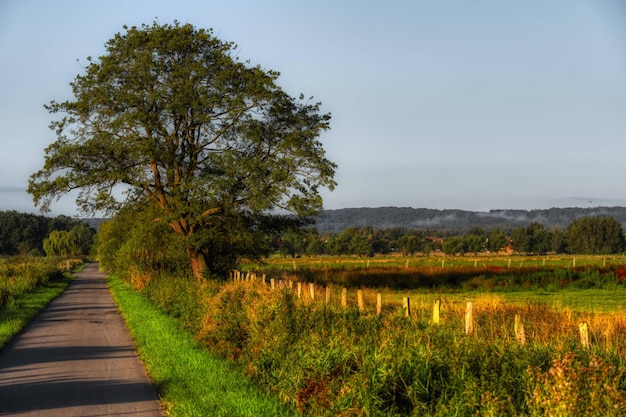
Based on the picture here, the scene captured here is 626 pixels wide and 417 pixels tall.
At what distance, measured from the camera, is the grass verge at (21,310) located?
17.8m

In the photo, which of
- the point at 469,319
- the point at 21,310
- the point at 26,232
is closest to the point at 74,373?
the point at 469,319

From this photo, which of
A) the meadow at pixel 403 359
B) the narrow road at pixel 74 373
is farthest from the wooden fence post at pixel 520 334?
the narrow road at pixel 74 373

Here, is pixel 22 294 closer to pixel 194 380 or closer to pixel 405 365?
pixel 194 380

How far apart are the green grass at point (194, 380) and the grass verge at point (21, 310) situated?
359 centimetres

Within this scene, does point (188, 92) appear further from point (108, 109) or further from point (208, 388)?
point (208, 388)

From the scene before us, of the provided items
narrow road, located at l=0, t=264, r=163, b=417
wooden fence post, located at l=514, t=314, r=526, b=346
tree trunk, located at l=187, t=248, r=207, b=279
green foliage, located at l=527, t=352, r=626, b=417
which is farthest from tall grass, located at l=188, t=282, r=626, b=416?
tree trunk, located at l=187, t=248, r=207, b=279

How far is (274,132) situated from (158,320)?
1285 centimetres

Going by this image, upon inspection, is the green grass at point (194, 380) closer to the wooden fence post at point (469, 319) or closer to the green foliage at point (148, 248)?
the wooden fence post at point (469, 319)

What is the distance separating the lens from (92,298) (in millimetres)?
31516

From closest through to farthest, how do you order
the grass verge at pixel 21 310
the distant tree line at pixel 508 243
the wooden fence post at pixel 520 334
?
the wooden fence post at pixel 520 334 → the grass verge at pixel 21 310 → the distant tree line at pixel 508 243

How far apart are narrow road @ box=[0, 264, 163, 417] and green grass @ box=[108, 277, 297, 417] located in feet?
0.92

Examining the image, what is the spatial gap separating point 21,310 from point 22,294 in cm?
802

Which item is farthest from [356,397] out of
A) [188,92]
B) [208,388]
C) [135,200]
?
[135,200]

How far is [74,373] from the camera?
39.5 ft
